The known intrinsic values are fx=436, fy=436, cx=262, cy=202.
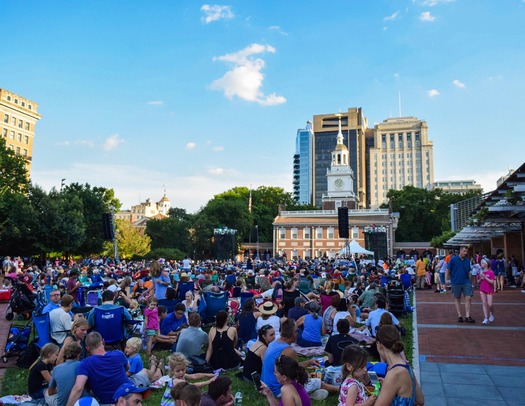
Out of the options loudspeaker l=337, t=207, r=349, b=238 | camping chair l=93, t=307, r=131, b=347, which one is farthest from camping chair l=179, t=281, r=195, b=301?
loudspeaker l=337, t=207, r=349, b=238

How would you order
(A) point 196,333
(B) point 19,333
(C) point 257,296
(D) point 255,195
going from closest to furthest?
1. (A) point 196,333
2. (B) point 19,333
3. (C) point 257,296
4. (D) point 255,195

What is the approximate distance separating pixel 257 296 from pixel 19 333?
5.86 metres

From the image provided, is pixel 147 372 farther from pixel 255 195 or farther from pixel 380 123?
pixel 380 123

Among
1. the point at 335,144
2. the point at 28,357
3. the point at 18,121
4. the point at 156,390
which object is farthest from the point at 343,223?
the point at 335,144

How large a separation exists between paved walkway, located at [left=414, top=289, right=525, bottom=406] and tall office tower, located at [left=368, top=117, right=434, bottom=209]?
135 meters

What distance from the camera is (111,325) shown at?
791 cm

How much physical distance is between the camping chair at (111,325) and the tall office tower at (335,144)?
457ft

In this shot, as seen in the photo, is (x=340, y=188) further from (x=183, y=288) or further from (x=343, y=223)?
(x=183, y=288)

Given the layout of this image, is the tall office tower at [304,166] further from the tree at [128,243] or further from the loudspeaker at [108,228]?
the loudspeaker at [108,228]

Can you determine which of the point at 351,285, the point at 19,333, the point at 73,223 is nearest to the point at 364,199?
the point at 73,223

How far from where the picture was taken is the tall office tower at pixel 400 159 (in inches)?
5635

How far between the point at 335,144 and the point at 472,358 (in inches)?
5657

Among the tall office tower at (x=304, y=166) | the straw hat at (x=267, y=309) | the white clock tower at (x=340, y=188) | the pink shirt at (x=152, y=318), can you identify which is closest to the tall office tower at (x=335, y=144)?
the tall office tower at (x=304, y=166)

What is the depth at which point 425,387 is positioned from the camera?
638cm
